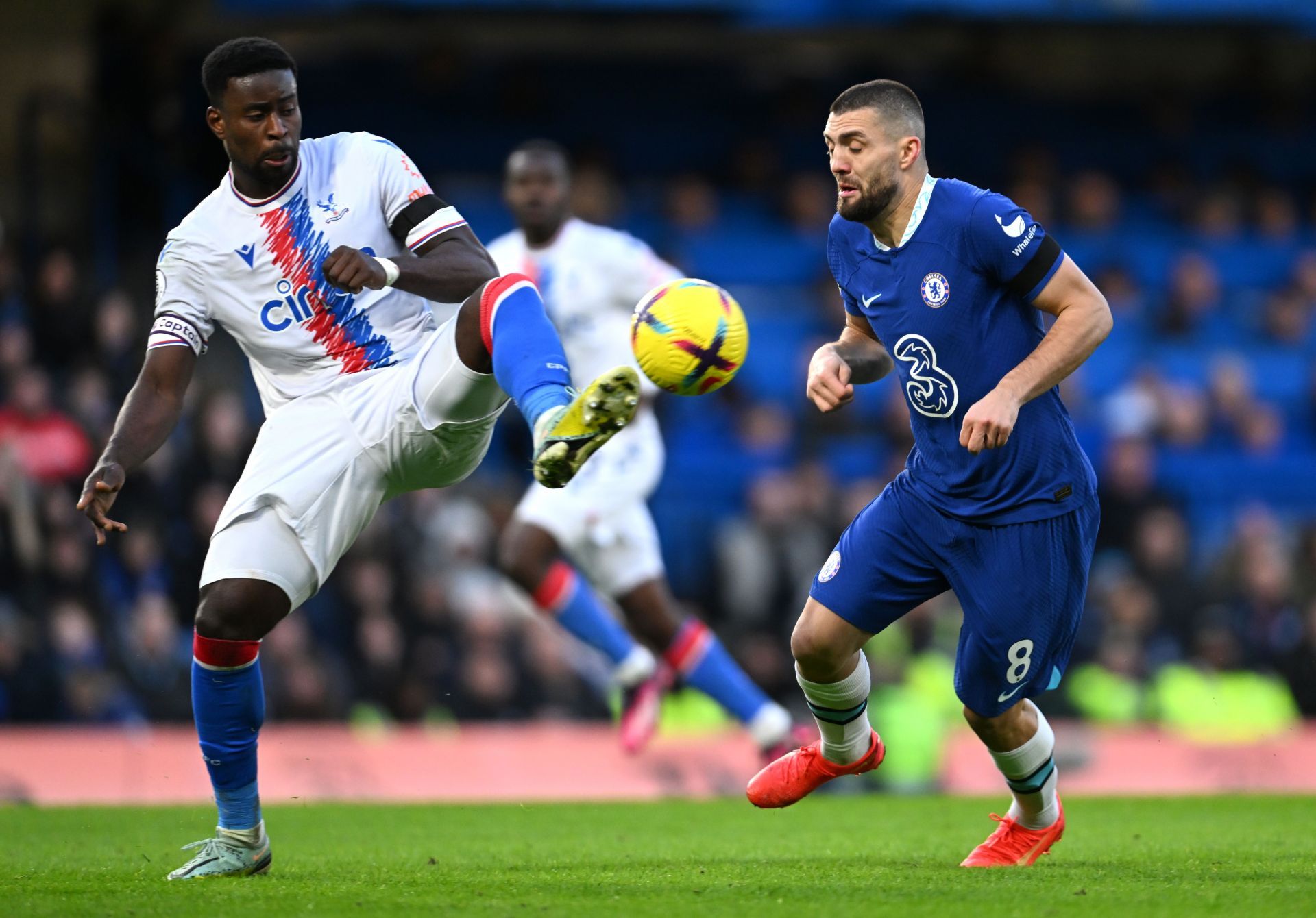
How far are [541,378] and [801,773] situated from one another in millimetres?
1832

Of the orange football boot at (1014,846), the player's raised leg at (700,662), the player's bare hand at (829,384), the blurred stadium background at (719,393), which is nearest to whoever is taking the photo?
the player's bare hand at (829,384)

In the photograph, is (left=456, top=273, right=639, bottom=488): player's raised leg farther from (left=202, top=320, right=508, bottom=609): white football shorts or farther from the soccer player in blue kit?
the soccer player in blue kit

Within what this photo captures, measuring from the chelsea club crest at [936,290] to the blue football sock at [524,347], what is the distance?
3.72 feet

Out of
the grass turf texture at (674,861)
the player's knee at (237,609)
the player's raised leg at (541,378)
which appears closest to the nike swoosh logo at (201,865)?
the grass turf texture at (674,861)

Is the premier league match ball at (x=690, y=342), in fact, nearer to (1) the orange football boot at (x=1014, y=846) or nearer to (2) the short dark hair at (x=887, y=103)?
(2) the short dark hair at (x=887, y=103)

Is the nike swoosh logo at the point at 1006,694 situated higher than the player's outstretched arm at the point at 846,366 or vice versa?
the player's outstretched arm at the point at 846,366

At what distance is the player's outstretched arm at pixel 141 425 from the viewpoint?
521 centimetres

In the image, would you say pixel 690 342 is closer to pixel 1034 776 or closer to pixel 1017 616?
pixel 1017 616

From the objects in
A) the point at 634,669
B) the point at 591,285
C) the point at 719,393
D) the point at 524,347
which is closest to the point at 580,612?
the point at 634,669

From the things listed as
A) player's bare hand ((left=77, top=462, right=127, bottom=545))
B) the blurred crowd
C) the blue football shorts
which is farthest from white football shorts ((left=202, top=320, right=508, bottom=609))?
the blurred crowd

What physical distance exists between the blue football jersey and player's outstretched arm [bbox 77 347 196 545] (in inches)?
90.0

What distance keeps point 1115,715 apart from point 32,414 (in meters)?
7.44

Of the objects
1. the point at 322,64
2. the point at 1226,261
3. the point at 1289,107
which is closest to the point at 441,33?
the point at 322,64

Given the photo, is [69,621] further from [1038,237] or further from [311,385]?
[1038,237]
